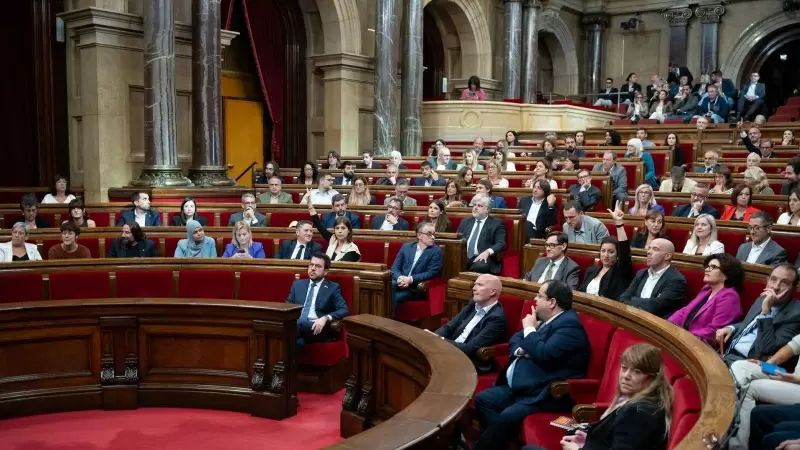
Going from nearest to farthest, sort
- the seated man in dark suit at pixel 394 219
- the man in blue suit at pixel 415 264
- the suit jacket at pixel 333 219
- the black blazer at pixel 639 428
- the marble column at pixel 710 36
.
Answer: the black blazer at pixel 639 428, the man in blue suit at pixel 415 264, the seated man in dark suit at pixel 394 219, the suit jacket at pixel 333 219, the marble column at pixel 710 36

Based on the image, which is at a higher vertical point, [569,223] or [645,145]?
[645,145]

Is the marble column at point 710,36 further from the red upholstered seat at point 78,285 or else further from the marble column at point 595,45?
the red upholstered seat at point 78,285

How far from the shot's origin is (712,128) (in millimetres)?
10961

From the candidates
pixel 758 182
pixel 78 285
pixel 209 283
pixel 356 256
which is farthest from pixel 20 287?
pixel 758 182

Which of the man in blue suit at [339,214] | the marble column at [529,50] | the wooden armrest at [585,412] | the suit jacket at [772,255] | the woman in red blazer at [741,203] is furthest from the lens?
the marble column at [529,50]

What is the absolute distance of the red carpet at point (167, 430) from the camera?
3586 mm

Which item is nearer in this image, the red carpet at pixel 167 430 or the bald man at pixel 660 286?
the red carpet at pixel 167 430

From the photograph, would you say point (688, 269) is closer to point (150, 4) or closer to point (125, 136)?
point (150, 4)

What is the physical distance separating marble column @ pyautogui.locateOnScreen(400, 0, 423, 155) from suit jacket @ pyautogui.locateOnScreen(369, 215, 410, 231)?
579 cm

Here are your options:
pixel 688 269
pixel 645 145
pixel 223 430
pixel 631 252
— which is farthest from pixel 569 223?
pixel 645 145

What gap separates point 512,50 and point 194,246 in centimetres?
1090

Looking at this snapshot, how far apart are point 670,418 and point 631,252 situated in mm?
2458

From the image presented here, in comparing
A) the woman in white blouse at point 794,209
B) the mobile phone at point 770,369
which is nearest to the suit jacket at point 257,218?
the woman in white blouse at point 794,209

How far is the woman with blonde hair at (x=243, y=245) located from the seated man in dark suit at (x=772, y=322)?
131 inches
